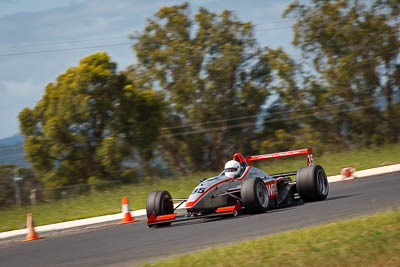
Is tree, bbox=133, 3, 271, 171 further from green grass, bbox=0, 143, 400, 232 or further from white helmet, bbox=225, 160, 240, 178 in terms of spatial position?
white helmet, bbox=225, 160, 240, 178

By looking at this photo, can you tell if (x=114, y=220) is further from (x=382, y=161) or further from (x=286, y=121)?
(x=286, y=121)

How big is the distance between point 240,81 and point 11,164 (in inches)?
696

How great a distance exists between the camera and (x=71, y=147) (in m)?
31.7

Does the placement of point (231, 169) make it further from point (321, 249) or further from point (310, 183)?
point (321, 249)

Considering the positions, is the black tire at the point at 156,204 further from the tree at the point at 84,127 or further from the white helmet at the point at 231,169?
the tree at the point at 84,127

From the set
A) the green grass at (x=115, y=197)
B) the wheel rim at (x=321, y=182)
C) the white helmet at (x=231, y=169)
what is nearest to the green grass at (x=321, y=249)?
the white helmet at (x=231, y=169)

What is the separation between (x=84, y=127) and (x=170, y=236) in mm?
21603

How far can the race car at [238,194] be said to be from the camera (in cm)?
1243

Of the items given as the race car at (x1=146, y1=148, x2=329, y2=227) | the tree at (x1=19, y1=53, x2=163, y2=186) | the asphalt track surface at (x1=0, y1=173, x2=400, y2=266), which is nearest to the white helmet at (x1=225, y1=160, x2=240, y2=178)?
the race car at (x1=146, y1=148, x2=329, y2=227)

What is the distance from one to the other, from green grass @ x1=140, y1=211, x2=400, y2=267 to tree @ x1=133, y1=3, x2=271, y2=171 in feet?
104

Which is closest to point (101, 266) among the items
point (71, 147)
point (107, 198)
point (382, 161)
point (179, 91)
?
point (107, 198)

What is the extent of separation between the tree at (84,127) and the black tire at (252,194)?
63.7 ft

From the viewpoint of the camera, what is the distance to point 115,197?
2444 centimetres

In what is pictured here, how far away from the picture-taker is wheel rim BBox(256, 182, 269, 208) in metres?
12.6
